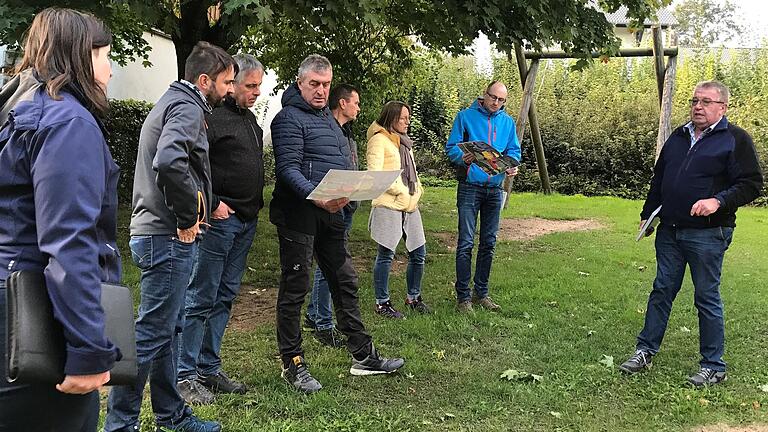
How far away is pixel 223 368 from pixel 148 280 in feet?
5.24

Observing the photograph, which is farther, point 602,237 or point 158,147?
point 602,237

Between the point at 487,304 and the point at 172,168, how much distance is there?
4.03 meters

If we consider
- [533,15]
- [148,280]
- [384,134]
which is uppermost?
[533,15]

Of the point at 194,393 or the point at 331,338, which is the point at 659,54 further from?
the point at 194,393

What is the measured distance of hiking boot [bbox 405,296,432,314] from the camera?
21.1 feet

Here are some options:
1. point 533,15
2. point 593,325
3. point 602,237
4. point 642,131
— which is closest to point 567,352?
point 593,325

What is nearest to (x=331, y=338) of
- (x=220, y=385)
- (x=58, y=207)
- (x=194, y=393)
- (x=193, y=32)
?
(x=220, y=385)

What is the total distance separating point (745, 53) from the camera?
20688mm

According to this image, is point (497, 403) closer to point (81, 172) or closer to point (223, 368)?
point (223, 368)

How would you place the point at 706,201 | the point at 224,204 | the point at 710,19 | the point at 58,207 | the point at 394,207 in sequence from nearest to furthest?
the point at 58,207 → the point at 224,204 → the point at 706,201 → the point at 394,207 → the point at 710,19

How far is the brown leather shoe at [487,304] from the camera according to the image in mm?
6617

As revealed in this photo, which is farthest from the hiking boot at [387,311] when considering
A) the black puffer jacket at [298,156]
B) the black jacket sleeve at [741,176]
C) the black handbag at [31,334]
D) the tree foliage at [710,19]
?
the tree foliage at [710,19]

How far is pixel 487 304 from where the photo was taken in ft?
21.9

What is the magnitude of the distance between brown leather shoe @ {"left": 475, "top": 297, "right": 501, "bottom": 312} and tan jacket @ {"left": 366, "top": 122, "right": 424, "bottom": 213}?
1.15m
